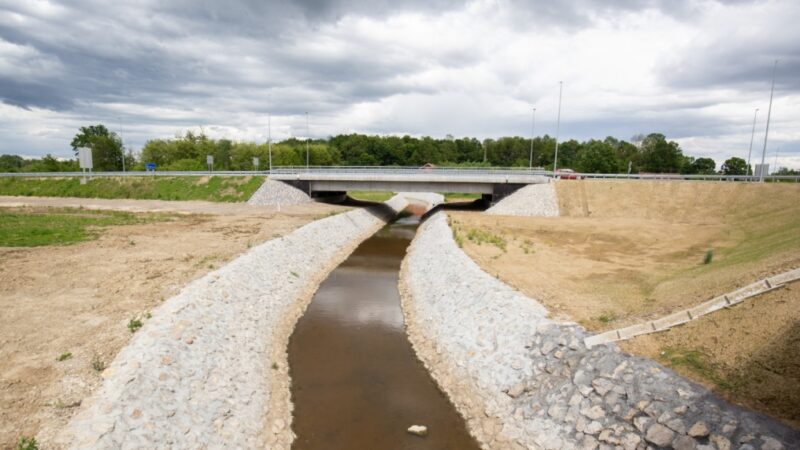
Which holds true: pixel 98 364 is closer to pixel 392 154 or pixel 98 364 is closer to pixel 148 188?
pixel 148 188

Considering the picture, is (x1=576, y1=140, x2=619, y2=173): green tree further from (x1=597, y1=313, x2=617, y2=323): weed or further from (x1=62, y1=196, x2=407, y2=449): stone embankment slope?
(x1=62, y1=196, x2=407, y2=449): stone embankment slope

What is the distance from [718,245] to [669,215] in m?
18.4

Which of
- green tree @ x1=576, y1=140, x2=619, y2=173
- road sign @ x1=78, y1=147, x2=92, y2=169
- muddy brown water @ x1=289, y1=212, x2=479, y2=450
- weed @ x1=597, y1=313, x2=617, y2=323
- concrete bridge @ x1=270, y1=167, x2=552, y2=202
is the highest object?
green tree @ x1=576, y1=140, x2=619, y2=173

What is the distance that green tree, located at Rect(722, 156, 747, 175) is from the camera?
4568 inches

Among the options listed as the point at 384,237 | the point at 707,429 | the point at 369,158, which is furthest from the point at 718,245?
the point at 369,158

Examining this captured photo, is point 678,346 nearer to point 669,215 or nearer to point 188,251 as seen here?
point 188,251

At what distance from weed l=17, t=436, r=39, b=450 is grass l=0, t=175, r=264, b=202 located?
57.2 meters

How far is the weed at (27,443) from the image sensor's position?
9578 millimetres

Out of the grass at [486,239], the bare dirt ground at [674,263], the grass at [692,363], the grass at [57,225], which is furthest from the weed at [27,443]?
the grass at [486,239]

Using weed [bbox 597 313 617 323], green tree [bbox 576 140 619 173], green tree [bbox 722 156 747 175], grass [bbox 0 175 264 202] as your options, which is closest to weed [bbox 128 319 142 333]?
weed [bbox 597 313 617 323]

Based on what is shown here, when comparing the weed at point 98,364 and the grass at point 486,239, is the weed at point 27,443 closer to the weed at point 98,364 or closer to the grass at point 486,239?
the weed at point 98,364

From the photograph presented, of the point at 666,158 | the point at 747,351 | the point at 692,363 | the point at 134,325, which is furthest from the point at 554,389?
the point at 666,158

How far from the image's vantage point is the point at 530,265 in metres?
27.8

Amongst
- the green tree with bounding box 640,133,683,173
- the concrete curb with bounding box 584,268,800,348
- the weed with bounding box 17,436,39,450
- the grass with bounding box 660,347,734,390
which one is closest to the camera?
the weed with bounding box 17,436,39,450
